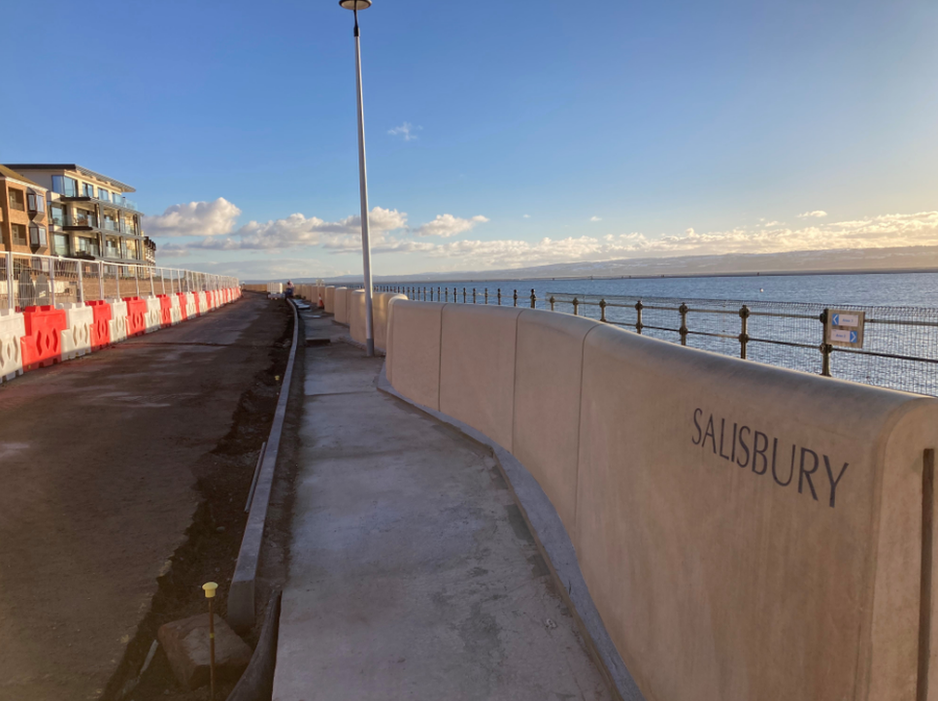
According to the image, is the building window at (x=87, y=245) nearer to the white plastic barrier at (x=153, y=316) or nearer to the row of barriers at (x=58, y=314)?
the row of barriers at (x=58, y=314)

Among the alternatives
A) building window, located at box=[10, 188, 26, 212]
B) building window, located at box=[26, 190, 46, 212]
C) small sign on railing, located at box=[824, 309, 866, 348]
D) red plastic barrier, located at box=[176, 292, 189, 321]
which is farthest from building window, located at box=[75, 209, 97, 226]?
small sign on railing, located at box=[824, 309, 866, 348]

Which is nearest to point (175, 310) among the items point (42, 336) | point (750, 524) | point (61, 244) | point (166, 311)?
point (166, 311)

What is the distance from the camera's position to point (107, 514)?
237 inches

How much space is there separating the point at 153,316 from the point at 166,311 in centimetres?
303

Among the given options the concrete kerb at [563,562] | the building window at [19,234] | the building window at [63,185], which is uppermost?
the building window at [63,185]

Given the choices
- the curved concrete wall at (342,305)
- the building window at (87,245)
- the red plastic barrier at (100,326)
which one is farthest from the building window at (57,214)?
the red plastic barrier at (100,326)

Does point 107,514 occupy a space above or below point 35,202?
below

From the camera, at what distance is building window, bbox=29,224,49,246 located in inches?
2527

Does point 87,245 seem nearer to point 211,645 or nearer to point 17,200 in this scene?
point 17,200

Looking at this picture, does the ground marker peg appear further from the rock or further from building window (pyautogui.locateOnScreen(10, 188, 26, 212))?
building window (pyautogui.locateOnScreen(10, 188, 26, 212))

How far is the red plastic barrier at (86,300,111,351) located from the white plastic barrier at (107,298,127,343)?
36 centimetres

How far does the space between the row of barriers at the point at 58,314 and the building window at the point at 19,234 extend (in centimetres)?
4324

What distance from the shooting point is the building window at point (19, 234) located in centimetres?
5956

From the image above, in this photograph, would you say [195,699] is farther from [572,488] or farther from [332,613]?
[572,488]
